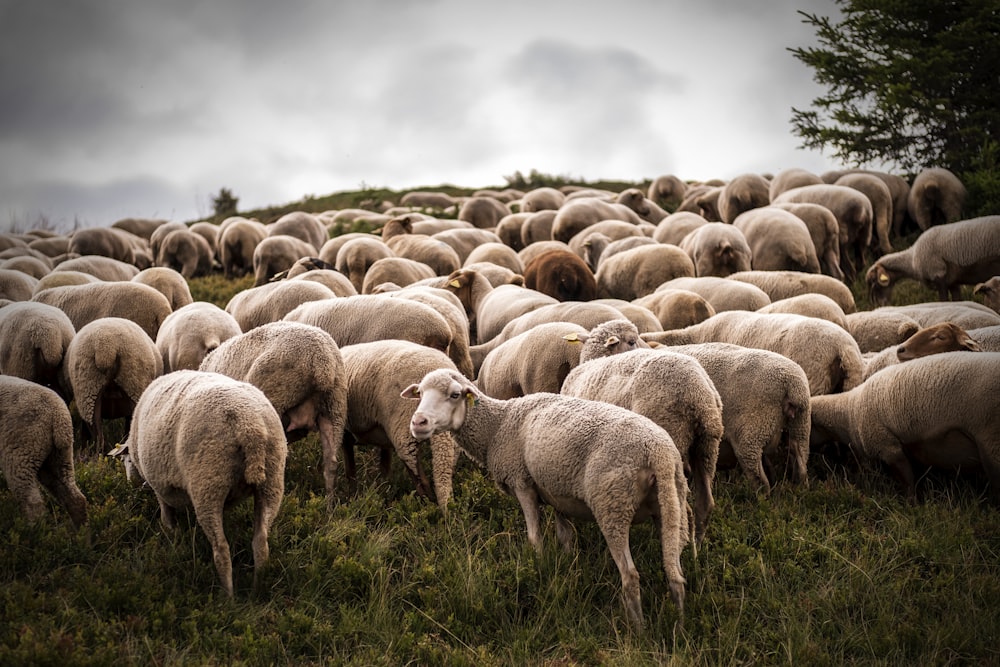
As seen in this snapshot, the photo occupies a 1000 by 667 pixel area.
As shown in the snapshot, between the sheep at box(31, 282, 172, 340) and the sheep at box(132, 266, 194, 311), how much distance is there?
1.82m

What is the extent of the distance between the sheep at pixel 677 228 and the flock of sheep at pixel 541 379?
9.44ft

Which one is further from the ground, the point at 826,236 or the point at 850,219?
the point at 850,219

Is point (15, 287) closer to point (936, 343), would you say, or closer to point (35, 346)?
point (35, 346)

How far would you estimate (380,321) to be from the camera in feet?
32.6

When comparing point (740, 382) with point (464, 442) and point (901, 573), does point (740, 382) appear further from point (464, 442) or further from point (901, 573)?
point (464, 442)

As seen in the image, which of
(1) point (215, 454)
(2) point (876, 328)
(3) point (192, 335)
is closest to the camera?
(1) point (215, 454)

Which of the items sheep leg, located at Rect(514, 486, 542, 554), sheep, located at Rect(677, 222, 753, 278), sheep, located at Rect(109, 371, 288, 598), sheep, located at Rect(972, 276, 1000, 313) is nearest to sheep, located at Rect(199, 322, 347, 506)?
sheep, located at Rect(109, 371, 288, 598)

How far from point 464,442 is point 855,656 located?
310cm

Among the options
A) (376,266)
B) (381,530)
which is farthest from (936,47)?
(381,530)

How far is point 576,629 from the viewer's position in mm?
6070

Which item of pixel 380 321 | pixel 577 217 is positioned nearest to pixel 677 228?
pixel 577 217

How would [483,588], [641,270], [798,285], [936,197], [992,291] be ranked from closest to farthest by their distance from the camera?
[483,588]
[992,291]
[798,285]
[641,270]
[936,197]

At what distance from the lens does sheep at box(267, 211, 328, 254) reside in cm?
2330

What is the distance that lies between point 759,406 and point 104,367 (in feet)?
20.9
